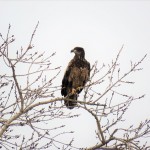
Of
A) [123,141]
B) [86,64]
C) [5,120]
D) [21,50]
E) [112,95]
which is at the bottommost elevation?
[123,141]

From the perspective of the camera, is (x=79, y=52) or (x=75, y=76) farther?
(x=79, y=52)

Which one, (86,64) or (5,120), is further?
(86,64)

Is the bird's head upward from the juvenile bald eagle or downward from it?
upward

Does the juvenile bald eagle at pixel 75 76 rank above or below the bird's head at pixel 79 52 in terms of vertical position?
below

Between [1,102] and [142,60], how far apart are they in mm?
2776

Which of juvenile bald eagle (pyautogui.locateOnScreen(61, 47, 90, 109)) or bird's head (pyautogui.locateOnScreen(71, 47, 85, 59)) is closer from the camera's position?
juvenile bald eagle (pyautogui.locateOnScreen(61, 47, 90, 109))

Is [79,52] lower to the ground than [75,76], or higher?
higher

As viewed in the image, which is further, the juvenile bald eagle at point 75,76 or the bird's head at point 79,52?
the bird's head at point 79,52

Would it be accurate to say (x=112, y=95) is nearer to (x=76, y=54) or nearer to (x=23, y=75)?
(x=23, y=75)

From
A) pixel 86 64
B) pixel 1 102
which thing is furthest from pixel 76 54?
pixel 1 102

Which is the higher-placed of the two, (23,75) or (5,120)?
(23,75)

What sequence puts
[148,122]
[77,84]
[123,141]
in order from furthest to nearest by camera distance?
[77,84]
[148,122]
[123,141]

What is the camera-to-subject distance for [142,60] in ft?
21.6

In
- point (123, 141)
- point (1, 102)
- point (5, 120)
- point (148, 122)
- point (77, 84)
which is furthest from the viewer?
point (77, 84)
